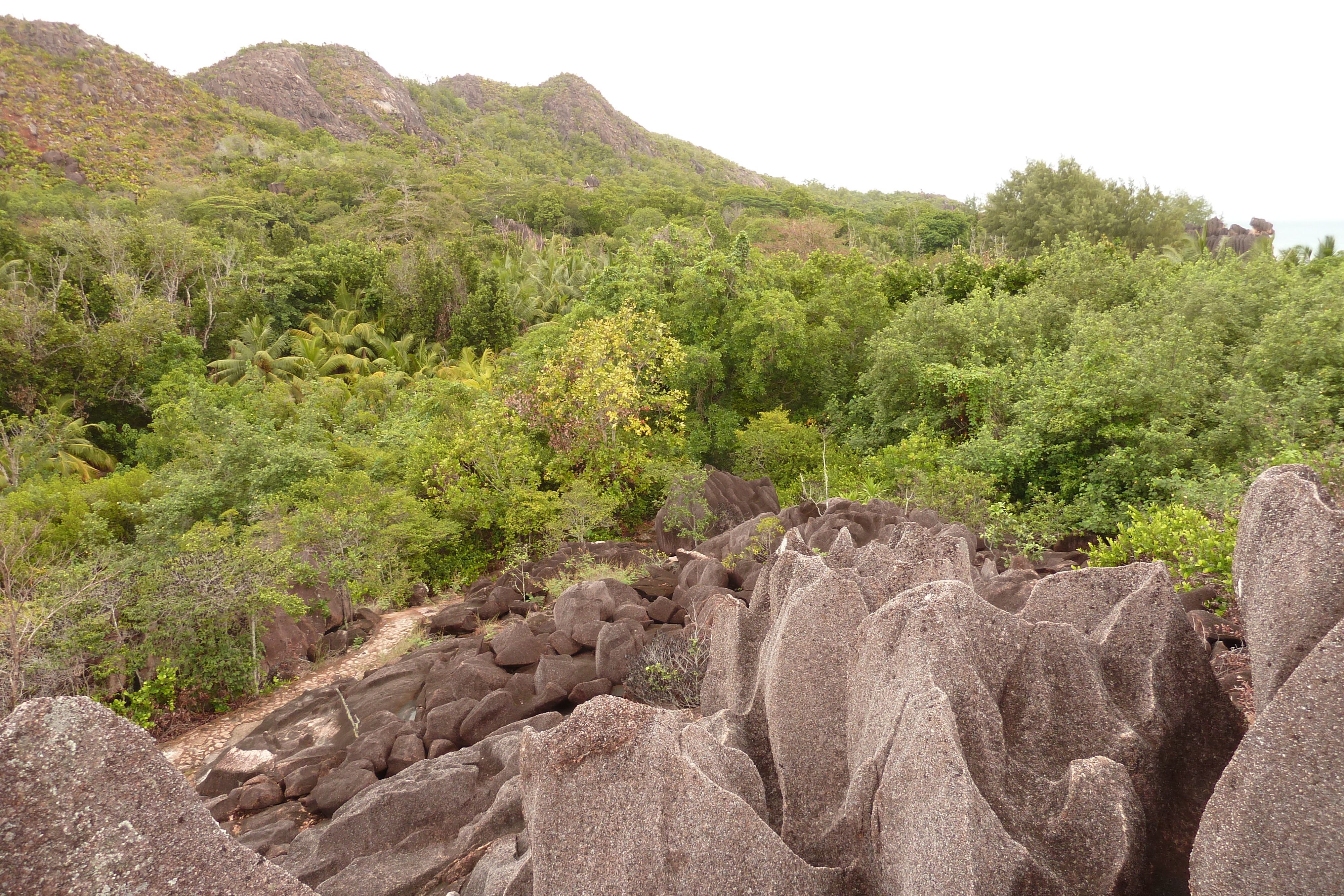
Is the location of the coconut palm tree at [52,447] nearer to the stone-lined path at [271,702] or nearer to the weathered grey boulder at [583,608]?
the stone-lined path at [271,702]

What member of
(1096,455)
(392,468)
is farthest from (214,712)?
(1096,455)

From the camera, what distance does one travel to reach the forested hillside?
9.40 meters

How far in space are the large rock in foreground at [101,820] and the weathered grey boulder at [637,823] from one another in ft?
2.89

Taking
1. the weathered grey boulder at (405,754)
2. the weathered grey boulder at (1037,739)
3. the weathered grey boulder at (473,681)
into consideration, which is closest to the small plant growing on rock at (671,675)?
the weathered grey boulder at (473,681)

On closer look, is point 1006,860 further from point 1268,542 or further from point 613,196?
point 613,196

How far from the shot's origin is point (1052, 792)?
8.90 feet

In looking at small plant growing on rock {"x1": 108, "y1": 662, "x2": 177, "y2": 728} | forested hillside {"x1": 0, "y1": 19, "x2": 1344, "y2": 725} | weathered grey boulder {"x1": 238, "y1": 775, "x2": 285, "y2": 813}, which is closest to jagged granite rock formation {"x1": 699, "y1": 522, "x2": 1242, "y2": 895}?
forested hillside {"x1": 0, "y1": 19, "x2": 1344, "y2": 725}

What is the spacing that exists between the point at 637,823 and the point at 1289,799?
83.2 inches

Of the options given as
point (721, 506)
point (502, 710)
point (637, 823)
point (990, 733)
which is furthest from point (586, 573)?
point (990, 733)

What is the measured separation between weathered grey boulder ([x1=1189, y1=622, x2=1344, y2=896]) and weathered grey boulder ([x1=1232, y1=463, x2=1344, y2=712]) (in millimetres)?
517

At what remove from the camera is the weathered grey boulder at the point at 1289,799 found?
1896 mm

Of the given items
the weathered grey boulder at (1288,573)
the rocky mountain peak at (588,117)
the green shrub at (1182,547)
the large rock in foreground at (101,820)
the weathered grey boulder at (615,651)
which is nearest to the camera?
the large rock in foreground at (101,820)

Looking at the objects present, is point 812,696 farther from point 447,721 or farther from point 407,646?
point 407,646

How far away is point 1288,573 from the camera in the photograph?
254cm
